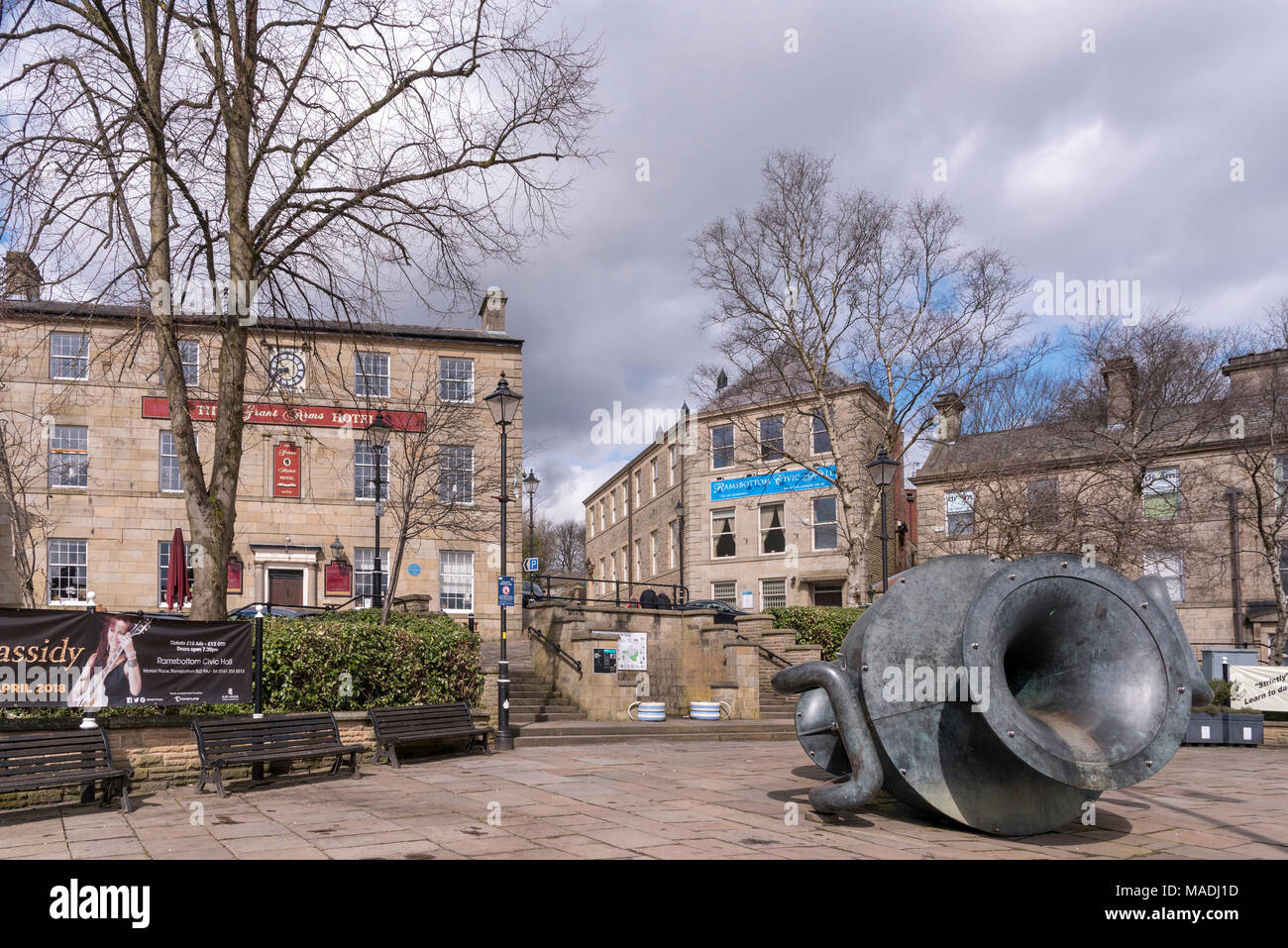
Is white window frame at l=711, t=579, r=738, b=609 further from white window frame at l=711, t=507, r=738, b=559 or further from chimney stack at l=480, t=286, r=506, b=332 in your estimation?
chimney stack at l=480, t=286, r=506, b=332

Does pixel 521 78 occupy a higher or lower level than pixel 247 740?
higher

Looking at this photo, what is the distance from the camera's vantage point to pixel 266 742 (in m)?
11.6

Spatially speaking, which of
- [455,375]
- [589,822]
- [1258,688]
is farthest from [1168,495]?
[589,822]

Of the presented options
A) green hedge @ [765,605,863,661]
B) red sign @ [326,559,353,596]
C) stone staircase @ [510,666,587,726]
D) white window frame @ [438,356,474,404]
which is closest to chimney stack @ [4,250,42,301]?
stone staircase @ [510,666,587,726]

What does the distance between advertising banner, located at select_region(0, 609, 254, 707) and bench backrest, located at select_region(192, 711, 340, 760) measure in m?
0.87

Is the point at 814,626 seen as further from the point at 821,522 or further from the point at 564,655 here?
the point at 821,522

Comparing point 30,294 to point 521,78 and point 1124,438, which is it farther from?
point 1124,438

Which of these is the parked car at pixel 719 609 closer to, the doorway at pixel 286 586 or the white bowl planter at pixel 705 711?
the white bowl planter at pixel 705 711

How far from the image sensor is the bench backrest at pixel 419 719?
1327cm

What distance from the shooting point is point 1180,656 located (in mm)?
8023

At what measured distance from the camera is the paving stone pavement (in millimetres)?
7852

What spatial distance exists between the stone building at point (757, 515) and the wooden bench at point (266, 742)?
23.5 metres

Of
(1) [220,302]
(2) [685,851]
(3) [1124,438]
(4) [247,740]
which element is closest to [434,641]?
(4) [247,740]

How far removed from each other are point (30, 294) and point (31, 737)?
6.51m
